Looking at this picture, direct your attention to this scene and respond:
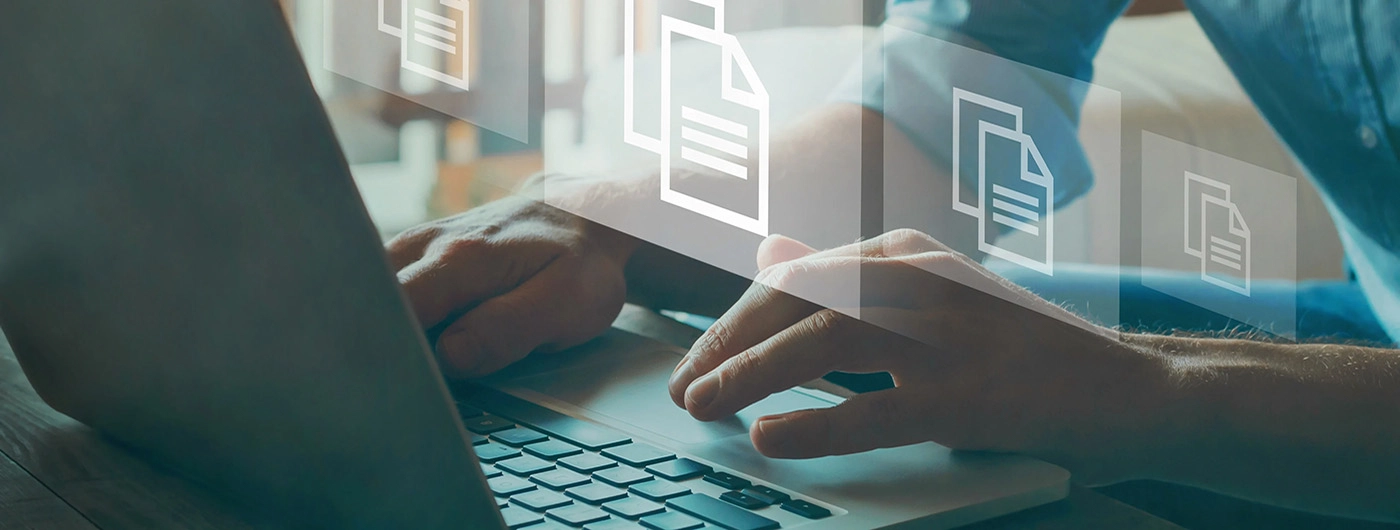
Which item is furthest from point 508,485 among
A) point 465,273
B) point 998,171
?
point 998,171

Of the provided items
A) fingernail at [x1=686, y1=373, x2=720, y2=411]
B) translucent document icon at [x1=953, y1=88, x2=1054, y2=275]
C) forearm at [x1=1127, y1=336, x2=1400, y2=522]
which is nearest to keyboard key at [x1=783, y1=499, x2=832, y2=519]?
fingernail at [x1=686, y1=373, x2=720, y2=411]

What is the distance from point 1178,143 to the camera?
197 centimetres

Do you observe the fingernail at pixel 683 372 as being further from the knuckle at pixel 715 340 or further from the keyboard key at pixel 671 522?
the keyboard key at pixel 671 522

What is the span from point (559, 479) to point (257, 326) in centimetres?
14

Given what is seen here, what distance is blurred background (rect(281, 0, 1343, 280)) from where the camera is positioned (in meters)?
1.90

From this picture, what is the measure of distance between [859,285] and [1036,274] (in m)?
0.35

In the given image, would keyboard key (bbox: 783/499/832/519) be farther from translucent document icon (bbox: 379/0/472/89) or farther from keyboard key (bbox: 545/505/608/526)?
translucent document icon (bbox: 379/0/472/89)

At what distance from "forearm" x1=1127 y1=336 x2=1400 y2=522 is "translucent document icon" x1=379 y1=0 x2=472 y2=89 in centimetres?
347

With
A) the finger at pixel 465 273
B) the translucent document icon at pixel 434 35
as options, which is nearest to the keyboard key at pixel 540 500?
the finger at pixel 465 273

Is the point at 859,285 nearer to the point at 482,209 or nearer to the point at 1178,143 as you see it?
the point at 482,209

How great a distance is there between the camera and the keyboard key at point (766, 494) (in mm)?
317

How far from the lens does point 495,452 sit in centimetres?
37

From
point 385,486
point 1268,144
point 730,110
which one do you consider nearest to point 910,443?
point 385,486

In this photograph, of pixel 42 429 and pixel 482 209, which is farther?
pixel 482 209
